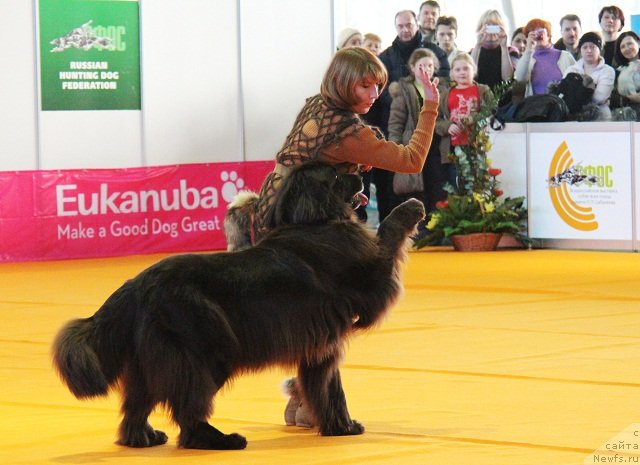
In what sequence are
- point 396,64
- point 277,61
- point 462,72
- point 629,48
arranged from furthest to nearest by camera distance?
point 277,61
point 396,64
point 462,72
point 629,48

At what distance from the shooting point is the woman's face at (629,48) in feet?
49.1

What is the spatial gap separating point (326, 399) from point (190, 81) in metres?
12.6

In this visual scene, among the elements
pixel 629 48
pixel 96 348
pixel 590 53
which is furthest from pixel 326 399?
pixel 629 48

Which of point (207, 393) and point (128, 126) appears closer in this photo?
point (207, 393)

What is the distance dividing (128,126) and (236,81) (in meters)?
1.79

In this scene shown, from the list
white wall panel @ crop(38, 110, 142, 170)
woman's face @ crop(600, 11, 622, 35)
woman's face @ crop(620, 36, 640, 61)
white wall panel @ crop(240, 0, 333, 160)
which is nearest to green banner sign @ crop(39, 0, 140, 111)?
white wall panel @ crop(38, 110, 142, 170)

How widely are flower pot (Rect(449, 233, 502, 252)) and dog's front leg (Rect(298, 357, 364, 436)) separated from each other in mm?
10307

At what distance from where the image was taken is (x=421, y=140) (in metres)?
5.54

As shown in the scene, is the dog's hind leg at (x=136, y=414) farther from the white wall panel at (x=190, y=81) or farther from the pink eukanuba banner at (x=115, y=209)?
the white wall panel at (x=190, y=81)

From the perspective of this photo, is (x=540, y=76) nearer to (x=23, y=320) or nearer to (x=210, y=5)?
(x=210, y=5)

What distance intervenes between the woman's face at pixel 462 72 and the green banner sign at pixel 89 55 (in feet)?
13.5

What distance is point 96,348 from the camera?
Result: 5.06 m

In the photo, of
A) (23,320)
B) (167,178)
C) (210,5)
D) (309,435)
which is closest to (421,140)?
(309,435)

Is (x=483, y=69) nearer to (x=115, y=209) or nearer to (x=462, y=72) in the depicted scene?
(x=462, y=72)
